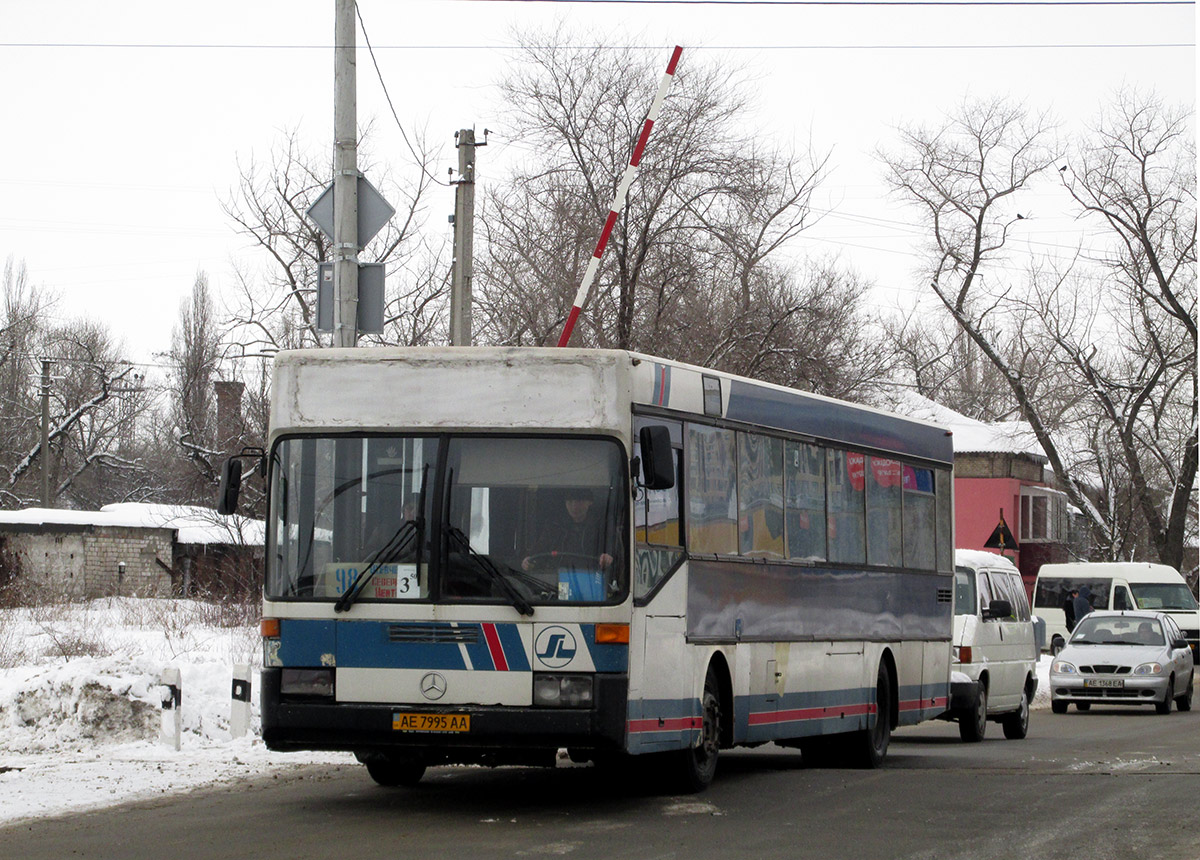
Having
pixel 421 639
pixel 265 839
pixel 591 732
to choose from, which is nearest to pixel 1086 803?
pixel 591 732

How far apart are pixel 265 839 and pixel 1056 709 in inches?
742

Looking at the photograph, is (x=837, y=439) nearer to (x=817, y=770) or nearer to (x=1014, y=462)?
(x=817, y=770)

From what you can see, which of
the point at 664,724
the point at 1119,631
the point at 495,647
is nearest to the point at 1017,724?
the point at 1119,631

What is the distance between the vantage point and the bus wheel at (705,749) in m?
11.4

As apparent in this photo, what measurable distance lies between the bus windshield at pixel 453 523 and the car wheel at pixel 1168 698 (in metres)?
17.4

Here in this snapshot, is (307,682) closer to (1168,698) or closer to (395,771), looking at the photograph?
(395,771)

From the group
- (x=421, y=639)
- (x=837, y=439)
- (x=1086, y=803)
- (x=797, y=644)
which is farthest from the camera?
(x=837, y=439)

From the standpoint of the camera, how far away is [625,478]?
10.3 meters

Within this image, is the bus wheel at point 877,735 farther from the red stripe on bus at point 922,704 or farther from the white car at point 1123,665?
the white car at point 1123,665

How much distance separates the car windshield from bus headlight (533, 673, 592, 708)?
1751cm

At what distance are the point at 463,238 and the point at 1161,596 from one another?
989 inches

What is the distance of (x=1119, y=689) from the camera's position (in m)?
25.0

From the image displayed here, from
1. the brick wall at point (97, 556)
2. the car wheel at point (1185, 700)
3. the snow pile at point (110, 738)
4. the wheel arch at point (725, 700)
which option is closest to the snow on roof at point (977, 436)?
the brick wall at point (97, 556)

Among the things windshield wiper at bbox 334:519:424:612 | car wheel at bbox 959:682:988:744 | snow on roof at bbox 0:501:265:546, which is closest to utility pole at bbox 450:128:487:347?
car wheel at bbox 959:682:988:744
